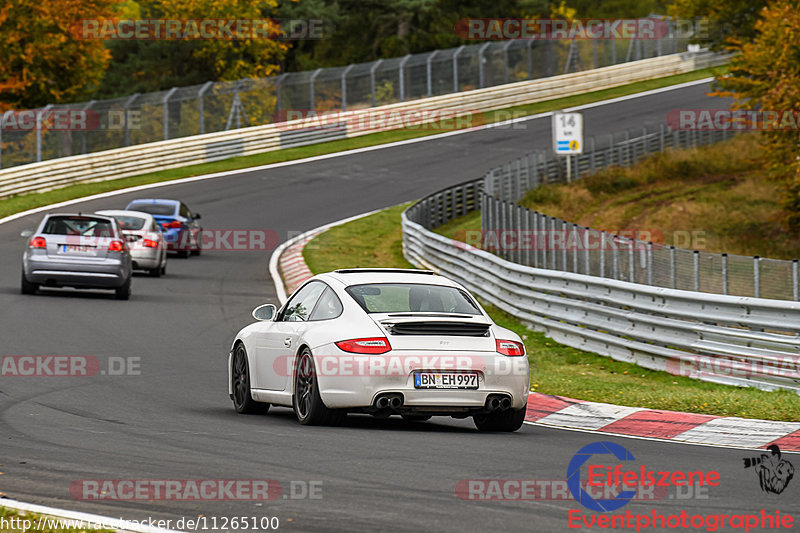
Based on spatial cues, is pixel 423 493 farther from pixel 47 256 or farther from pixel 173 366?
pixel 47 256

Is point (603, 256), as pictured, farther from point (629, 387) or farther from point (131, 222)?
point (131, 222)

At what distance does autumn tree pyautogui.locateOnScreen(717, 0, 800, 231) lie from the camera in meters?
32.1

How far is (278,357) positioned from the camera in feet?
36.2

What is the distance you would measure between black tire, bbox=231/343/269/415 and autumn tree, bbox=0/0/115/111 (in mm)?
40389

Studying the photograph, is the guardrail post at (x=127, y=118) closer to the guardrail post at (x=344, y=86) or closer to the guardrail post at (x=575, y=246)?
the guardrail post at (x=344, y=86)

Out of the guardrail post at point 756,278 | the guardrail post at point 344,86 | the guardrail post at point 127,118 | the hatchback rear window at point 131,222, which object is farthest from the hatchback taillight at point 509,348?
the guardrail post at point 344,86

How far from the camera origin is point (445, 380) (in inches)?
395

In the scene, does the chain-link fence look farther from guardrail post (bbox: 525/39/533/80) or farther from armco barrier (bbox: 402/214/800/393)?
armco barrier (bbox: 402/214/800/393)

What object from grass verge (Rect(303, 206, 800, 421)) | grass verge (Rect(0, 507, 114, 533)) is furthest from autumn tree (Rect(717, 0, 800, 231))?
grass verge (Rect(0, 507, 114, 533))

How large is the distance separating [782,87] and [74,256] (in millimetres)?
18653

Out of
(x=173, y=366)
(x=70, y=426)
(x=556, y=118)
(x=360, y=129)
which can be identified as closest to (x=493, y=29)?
(x=360, y=129)

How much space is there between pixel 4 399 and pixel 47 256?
9.96 m

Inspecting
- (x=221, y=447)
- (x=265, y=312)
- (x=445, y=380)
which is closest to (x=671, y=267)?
(x=265, y=312)

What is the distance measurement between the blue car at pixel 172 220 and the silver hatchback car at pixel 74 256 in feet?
24.2
